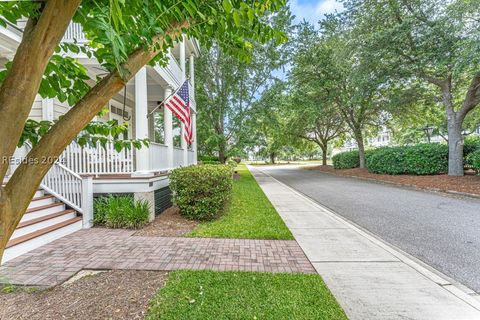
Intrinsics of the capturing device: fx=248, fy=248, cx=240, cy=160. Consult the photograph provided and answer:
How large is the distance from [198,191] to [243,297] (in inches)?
138

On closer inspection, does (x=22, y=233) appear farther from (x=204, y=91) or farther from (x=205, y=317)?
(x=204, y=91)

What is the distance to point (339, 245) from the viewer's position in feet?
14.9

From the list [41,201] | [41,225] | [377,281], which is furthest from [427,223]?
[41,201]

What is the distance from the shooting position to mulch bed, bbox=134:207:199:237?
5.18 metres

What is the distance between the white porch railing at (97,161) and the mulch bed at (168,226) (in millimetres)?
1451

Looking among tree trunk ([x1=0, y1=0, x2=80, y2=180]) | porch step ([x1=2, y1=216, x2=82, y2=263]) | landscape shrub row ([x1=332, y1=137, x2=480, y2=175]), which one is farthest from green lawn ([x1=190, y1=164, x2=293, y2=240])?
landscape shrub row ([x1=332, y1=137, x2=480, y2=175])

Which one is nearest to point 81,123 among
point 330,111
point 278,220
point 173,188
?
point 173,188

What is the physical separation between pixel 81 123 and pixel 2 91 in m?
0.31

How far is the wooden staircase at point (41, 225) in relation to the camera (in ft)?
13.5

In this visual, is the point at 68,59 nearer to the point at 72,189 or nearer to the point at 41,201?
the point at 41,201

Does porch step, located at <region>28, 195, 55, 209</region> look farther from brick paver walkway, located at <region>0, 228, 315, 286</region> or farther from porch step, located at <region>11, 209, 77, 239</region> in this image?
brick paver walkway, located at <region>0, 228, 315, 286</region>

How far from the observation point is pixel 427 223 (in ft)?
19.2

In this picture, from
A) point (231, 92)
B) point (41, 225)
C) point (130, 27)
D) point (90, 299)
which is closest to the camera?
point (130, 27)

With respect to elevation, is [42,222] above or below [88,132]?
below
